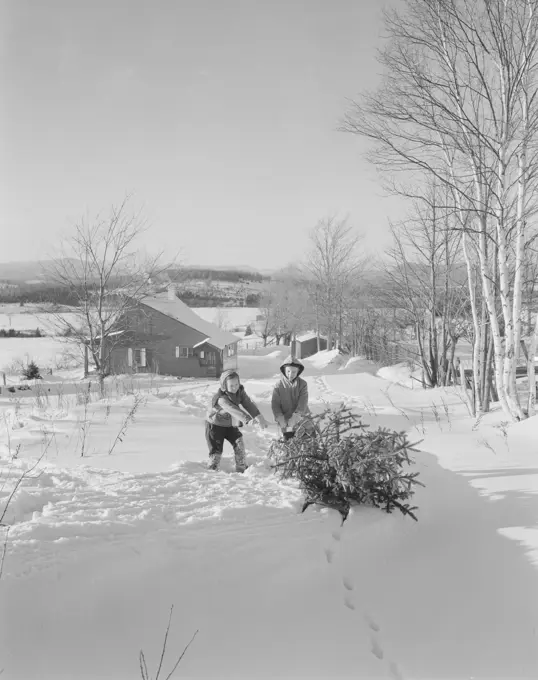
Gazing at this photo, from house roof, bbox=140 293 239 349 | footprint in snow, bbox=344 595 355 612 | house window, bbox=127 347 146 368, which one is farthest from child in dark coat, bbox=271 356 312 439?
house window, bbox=127 347 146 368

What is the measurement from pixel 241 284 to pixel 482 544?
107922 mm

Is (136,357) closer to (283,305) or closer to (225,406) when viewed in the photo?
(225,406)

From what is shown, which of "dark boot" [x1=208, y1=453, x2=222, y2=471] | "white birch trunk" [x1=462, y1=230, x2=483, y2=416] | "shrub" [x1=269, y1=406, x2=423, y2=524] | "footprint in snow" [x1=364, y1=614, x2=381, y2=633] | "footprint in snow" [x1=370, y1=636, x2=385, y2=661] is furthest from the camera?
"white birch trunk" [x1=462, y1=230, x2=483, y2=416]

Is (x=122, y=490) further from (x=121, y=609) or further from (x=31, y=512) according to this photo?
(x=121, y=609)

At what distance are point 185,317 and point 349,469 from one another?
36.5 meters

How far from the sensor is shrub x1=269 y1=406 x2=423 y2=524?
14.2ft

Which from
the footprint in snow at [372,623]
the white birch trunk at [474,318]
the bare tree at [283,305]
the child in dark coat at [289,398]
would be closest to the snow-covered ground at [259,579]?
the footprint in snow at [372,623]

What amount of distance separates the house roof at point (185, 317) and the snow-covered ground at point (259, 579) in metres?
32.8

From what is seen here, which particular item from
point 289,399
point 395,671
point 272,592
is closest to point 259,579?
point 272,592

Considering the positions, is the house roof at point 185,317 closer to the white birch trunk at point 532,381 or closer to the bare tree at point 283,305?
the bare tree at point 283,305

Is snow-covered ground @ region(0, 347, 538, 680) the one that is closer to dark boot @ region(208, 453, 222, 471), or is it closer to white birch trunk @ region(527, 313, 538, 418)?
dark boot @ region(208, 453, 222, 471)

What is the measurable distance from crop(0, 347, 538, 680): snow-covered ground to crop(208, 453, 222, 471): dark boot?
19.6 inches

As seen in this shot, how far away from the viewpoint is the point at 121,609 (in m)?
3.00

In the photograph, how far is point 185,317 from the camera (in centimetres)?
3981
